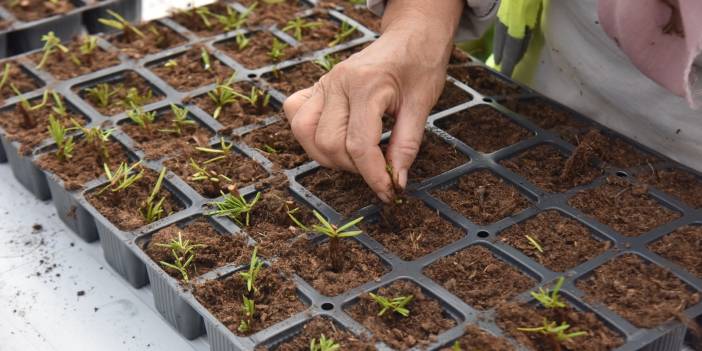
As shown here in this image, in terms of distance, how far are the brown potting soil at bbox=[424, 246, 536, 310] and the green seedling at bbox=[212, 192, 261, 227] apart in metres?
0.32

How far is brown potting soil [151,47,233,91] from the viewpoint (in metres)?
2.01

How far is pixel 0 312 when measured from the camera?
151 centimetres

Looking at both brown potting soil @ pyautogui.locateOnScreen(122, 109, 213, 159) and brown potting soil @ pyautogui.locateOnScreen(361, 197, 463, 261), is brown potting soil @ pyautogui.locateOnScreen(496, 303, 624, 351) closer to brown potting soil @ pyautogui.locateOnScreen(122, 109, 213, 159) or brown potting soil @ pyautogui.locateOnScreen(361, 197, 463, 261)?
brown potting soil @ pyautogui.locateOnScreen(361, 197, 463, 261)

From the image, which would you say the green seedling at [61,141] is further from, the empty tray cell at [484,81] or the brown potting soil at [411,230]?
the empty tray cell at [484,81]

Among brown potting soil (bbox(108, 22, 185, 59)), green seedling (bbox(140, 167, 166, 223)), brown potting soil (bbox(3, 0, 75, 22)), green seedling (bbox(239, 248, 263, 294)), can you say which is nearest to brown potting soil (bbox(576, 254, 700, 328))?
green seedling (bbox(239, 248, 263, 294))

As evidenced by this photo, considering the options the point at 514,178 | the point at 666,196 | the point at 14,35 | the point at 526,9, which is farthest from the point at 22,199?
the point at 666,196

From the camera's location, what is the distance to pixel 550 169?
171cm

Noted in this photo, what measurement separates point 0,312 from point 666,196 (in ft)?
3.72

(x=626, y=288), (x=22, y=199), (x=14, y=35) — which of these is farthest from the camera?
(x=14, y=35)

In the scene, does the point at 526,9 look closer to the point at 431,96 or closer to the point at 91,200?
the point at 431,96

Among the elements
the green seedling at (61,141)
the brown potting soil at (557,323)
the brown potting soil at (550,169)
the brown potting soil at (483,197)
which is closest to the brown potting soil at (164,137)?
the green seedling at (61,141)

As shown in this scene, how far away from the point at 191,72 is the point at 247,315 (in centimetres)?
85

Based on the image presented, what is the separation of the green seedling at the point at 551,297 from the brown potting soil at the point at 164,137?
731mm

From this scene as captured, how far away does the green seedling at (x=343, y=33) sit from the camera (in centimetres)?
215
